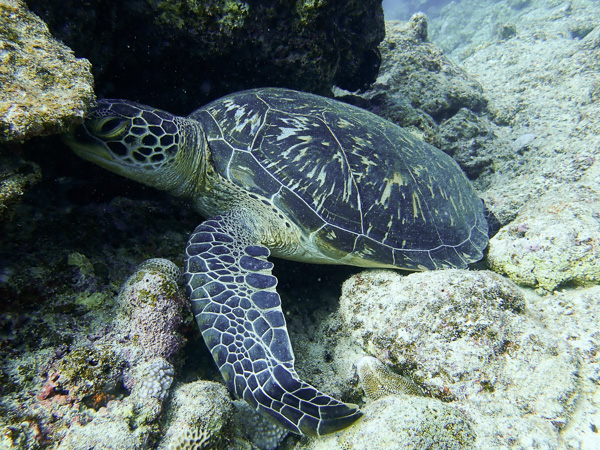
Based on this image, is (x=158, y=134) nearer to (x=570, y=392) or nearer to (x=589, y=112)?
(x=570, y=392)

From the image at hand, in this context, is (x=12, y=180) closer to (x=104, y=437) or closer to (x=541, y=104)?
(x=104, y=437)

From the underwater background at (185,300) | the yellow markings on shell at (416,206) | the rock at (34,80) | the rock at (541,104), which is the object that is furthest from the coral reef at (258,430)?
the rock at (541,104)

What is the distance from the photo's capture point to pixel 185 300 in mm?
1666

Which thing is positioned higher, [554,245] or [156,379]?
[554,245]

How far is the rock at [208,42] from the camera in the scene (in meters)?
2.04

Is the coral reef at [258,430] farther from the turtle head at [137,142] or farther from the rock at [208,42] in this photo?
the rock at [208,42]

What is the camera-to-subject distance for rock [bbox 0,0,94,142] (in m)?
1.03

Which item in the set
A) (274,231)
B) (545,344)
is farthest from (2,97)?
(545,344)

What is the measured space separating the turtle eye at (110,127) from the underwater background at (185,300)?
337 mm

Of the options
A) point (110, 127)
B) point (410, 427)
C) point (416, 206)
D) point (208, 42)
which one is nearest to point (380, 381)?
point (410, 427)

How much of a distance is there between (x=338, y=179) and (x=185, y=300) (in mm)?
1399

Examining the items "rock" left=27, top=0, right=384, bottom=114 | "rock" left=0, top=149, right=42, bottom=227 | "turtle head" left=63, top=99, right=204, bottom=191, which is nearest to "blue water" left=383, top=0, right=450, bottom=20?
"rock" left=27, top=0, right=384, bottom=114

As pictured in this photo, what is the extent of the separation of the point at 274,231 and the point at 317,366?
104 centimetres

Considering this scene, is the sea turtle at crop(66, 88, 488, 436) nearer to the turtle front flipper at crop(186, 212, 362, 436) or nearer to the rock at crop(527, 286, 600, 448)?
the turtle front flipper at crop(186, 212, 362, 436)
